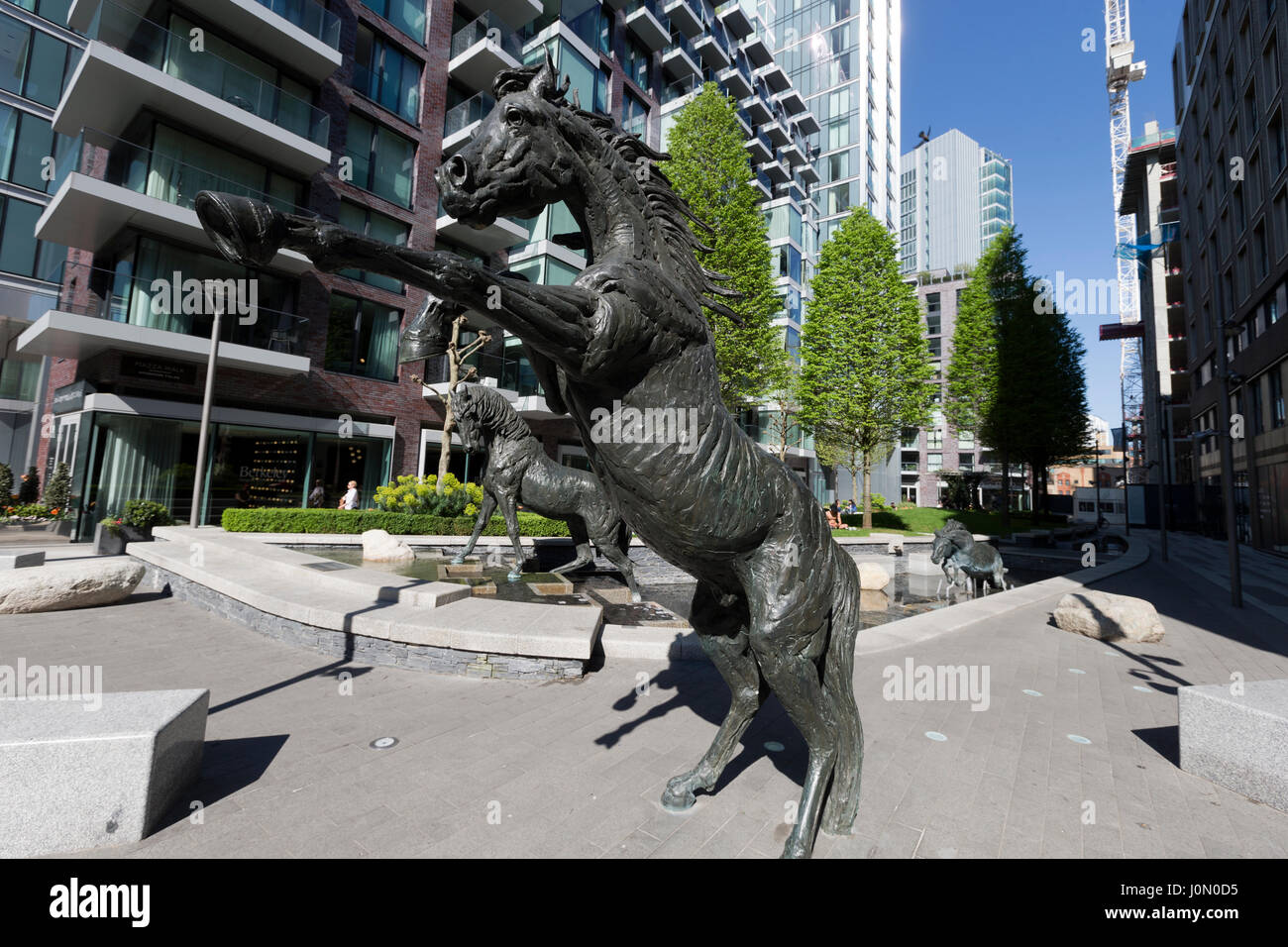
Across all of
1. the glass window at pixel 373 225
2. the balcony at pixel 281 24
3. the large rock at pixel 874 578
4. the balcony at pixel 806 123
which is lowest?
the large rock at pixel 874 578

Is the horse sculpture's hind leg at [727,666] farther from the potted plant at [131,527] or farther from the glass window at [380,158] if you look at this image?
the glass window at [380,158]

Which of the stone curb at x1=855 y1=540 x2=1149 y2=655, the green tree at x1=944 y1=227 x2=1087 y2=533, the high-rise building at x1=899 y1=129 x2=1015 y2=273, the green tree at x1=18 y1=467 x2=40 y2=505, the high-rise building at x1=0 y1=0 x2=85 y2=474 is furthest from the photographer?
the high-rise building at x1=899 y1=129 x2=1015 y2=273

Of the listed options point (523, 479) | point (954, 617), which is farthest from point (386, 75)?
point (954, 617)

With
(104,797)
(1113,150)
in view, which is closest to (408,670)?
(104,797)

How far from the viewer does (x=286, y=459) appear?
54.4ft

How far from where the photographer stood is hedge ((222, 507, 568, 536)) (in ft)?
39.6

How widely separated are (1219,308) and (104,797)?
52.9ft

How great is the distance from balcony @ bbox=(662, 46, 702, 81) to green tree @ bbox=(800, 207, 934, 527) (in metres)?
13.9

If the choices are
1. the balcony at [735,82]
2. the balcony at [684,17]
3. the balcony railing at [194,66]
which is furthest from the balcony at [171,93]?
the balcony at [735,82]

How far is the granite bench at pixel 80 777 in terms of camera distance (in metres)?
2.24

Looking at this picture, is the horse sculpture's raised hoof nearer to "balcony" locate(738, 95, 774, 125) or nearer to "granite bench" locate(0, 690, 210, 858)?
"granite bench" locate(0, 690, 210, 858)

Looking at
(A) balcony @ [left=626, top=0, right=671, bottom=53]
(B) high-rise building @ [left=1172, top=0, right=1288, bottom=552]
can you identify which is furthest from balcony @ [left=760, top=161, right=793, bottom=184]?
(B) high-rise building @ [left=1172, top=0, right=1288, bottom=552]

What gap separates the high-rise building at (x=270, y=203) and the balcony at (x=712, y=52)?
9937 mm
